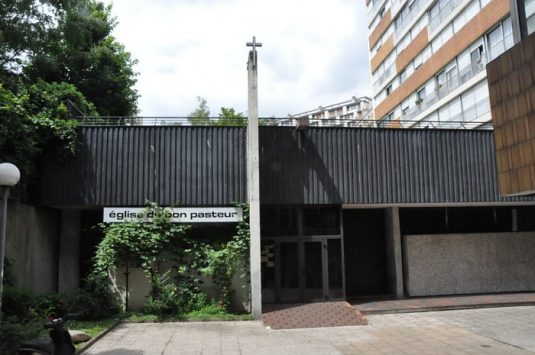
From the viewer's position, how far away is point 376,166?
52.6ft

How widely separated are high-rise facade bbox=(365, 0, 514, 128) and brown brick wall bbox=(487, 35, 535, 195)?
8.81 meters

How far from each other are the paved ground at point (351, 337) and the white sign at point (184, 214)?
317 cm

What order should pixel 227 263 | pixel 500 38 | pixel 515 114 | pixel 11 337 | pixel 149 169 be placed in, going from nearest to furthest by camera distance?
pixel 11 337
pixel 515 114
pixel 227 263
pixel 149 169
pixel 500 38

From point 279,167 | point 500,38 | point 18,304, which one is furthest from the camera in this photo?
point 500,38

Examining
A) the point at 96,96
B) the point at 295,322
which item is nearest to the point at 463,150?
the point at 295,322

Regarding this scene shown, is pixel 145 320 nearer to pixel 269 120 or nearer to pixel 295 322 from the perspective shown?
pixel 295 322

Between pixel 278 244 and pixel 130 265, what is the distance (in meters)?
4.73

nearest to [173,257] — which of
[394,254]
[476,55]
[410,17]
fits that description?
[394,254]

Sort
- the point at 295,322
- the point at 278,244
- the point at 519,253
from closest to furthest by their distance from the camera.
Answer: the point at 295,322 < the point at 278,244 < the point at 519,253

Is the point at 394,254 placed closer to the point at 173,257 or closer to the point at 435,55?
the point at 173,257

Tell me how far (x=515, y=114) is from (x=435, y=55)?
22.4 metres

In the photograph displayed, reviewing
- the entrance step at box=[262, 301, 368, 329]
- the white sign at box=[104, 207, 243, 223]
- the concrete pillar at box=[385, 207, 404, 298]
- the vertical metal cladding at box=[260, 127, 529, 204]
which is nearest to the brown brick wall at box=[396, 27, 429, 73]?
the vertical metal cladding at box=[260, 127, 529, 204]

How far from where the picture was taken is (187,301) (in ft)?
47.3

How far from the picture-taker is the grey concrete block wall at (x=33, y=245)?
13.3m
